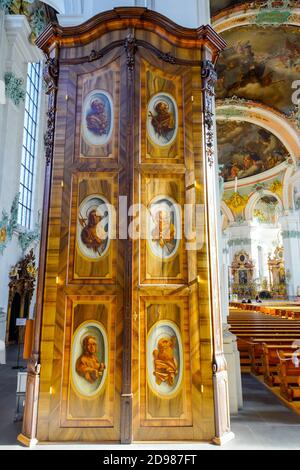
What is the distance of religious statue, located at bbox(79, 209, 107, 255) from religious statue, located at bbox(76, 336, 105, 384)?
961 mm

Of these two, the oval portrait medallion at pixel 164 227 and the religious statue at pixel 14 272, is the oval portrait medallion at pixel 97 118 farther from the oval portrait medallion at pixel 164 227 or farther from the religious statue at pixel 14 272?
the religious statue at pixel 14 272

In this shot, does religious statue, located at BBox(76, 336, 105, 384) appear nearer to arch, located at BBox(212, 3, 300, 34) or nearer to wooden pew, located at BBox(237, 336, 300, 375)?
wooden pew, located at BBox(237, 336, 300, 375)

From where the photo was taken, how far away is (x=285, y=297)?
90.9 feet

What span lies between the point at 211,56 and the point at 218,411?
4.12 m

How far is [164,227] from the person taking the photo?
3.88 meters

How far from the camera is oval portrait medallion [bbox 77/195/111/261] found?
12.4 feet

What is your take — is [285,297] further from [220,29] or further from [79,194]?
[79,194]

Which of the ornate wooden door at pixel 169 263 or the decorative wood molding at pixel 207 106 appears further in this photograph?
the decorative wood molding at pixel 207 106

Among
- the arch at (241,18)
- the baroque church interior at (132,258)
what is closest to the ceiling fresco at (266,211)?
the arch at (241,18)

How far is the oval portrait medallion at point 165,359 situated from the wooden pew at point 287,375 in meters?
2.50

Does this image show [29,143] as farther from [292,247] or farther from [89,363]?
[292,247]

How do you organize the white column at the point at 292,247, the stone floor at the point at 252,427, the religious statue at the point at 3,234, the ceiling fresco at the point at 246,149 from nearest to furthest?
the stone floor at the point at 252,427 → the religious statue at the point at 3,234 → the ceiling fresco at the point at 246,149 → the white column at the point at 292,247

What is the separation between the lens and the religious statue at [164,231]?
383 centimetres
